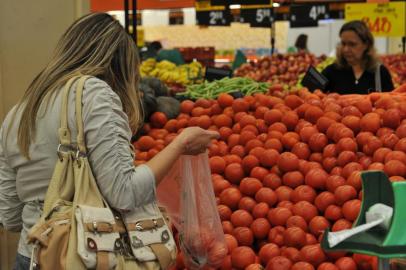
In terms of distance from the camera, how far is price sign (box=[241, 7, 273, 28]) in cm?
923

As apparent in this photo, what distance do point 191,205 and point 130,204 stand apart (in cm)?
60

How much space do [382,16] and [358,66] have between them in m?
5.98

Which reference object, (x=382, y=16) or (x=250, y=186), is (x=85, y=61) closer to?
(x=250, y=186)

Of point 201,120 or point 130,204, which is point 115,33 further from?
point 201,120

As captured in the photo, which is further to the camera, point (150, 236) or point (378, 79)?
point (378, 79)

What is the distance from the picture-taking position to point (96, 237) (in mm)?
2191

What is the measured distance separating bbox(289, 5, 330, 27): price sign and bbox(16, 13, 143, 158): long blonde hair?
8.99 m

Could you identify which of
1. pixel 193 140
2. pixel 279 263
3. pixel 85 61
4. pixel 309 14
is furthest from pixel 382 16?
pixel 85 61

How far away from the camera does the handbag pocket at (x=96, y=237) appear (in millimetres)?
2164

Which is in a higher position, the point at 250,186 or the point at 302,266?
the point at 250,186

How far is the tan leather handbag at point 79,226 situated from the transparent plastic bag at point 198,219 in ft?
1.74

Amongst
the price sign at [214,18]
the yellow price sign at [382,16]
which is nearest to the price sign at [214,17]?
the price sign at [214,18]

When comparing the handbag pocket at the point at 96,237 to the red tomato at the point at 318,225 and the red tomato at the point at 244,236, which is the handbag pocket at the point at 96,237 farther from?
the red tomato at the point at 318,225

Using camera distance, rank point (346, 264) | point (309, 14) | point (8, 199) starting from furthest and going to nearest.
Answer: point (309, 14) → point (346, 264) → point (8, 199)
